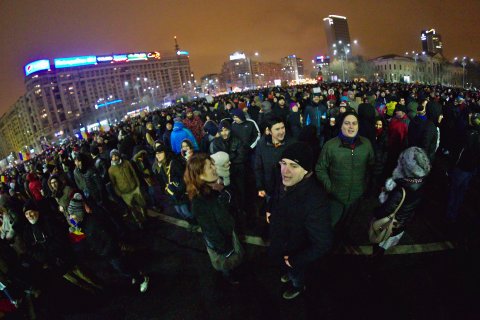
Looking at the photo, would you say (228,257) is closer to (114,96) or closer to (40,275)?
(40,275)

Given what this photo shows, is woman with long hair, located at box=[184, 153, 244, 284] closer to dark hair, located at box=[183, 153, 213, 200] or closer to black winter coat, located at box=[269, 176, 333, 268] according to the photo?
dark hair, located at box=[183, 153, 213, 200]

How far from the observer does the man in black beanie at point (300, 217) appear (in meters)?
2.67

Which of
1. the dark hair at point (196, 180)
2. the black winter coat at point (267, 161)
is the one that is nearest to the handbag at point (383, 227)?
the black winter coat at point (267, 161)

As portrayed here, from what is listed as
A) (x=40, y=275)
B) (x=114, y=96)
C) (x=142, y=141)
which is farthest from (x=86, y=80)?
(x=40, y=275)

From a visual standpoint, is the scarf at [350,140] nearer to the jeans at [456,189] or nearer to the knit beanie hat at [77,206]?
the jeans at [456,189]

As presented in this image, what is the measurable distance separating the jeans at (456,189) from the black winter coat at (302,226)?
3.52m

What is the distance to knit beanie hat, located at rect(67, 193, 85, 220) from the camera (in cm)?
390

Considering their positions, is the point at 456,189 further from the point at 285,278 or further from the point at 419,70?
the point at 419,70

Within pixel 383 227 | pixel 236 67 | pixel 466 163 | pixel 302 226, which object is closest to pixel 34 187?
pixel 302 226

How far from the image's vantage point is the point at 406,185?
320 cm

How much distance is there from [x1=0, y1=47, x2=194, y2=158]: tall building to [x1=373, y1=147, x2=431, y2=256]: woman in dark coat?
9125 cm

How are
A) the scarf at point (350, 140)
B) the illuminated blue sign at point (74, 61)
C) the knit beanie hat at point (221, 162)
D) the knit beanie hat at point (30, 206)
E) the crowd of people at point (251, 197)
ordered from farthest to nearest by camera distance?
the illuminated blue sign at point (74, 61)
the knit beanie hat at point (221, 162)
the knit beanie hat at point (30, 206)
the scarf at point (350, 140)
the crowd of people at point (251, 197)

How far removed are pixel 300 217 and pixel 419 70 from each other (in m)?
115

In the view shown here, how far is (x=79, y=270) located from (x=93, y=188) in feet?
→ 6.98
